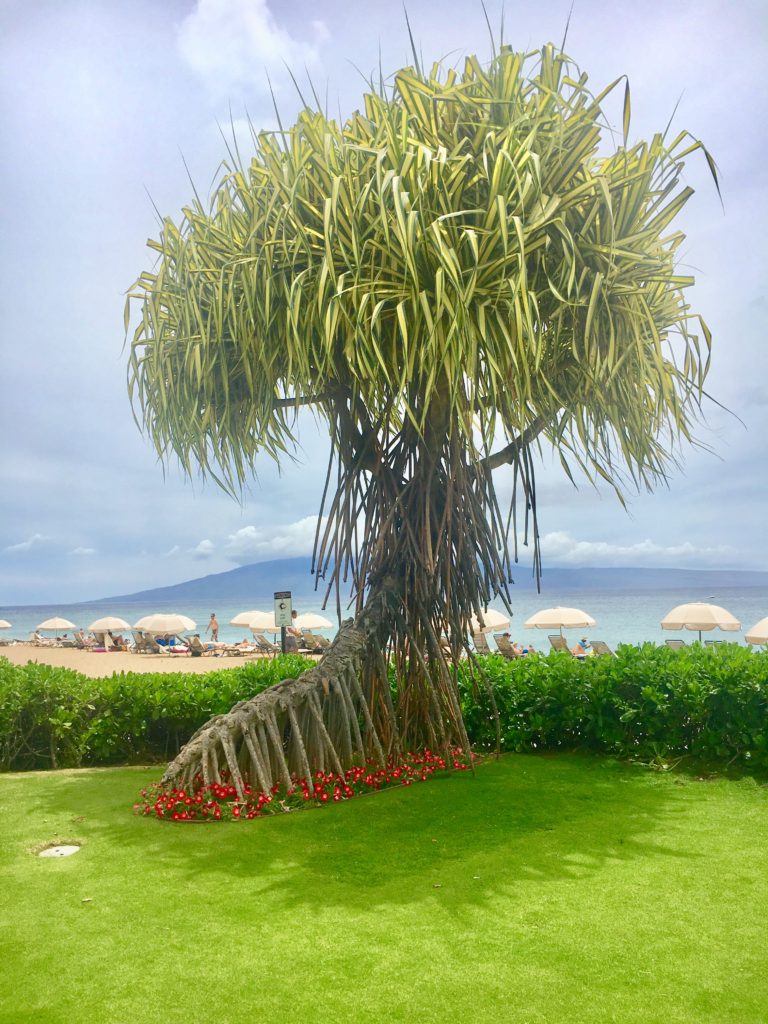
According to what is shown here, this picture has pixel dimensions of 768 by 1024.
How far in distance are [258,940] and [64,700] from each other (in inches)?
164

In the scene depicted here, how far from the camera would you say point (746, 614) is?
71.7m

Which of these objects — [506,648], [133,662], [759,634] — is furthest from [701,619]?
[133,662]

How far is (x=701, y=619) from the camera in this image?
1872 centimetres

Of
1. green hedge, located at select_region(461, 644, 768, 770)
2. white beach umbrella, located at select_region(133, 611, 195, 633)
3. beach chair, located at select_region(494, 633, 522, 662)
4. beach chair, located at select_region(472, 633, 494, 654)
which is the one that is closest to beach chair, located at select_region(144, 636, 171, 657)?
white beach umbrella, located at select_region(133, 611, 195, 633)

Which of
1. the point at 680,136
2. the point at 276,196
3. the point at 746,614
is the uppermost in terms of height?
the point at 680,136

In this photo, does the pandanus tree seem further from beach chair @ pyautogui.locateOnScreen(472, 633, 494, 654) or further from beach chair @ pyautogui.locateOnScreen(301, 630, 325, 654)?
beach chair @ pyautogui.locateOnScreen(301, 630, 325, 654)

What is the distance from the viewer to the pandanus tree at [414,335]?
496 cm

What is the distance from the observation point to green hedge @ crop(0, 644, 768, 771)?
Result: 19.3 ft

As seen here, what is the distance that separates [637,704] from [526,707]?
3.30 feet

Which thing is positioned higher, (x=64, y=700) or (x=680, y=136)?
(x=680, y=136)

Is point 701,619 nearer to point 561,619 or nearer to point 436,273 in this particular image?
point 561,619

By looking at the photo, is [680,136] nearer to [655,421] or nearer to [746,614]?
[655,421]

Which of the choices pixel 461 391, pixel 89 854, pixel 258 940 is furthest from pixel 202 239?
pixel 258 940

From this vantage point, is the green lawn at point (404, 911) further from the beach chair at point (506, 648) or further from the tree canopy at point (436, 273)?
the beach chair at point (506, 648)
